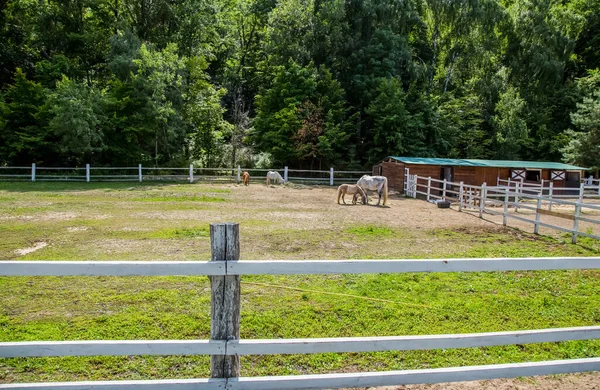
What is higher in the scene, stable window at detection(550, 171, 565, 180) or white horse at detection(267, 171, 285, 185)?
stable window at detection(550, 171, 565, 180)

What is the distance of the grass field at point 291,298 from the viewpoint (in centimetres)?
329

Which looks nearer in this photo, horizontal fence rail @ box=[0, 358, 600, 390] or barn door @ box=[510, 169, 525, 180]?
horizontal fence rail @ box=[0, 358, 600, 390]

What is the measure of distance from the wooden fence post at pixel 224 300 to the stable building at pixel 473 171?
19.1 m

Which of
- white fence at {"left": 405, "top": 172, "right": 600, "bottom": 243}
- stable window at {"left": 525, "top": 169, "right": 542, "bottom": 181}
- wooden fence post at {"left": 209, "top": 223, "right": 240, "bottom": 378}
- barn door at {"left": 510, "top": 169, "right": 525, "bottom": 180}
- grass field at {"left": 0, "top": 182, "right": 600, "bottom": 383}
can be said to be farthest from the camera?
stable window at {"left": 525, "top": 169, "right": 542, "bottom": 181}

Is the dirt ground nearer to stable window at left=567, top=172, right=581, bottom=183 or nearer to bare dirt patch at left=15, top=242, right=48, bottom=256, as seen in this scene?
bare dirt patch at left=15, top=242, right=48, bottom=256

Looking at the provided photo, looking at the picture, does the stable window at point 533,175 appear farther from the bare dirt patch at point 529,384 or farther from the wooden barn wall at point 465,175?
the bare dirt patch at point 529,384

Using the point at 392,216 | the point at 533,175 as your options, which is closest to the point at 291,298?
the point at 392,216

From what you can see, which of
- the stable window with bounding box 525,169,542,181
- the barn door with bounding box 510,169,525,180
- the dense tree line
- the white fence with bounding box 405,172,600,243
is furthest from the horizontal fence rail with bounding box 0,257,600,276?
the stable window with bounding box 525,169,542,181

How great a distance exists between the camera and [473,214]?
12469 mm

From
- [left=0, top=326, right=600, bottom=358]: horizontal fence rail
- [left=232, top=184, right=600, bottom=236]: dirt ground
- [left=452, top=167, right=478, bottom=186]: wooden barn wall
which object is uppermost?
[left=452, top=167, right=478, bottom=186]: wooden barn wall

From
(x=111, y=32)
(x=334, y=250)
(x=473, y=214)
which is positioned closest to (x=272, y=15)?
(x=111, y=32)

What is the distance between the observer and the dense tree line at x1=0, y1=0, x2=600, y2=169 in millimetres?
24328

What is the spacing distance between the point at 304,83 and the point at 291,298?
25.6 m

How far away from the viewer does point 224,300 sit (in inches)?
82.8
